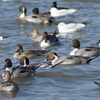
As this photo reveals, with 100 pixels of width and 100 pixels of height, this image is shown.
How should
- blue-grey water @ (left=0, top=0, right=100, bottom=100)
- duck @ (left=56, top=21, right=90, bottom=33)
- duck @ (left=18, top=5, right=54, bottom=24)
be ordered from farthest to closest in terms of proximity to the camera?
duck @ (left=18, top=5, right=54, bottom=24) < duck @ (left=56, top=21, right=90, bottom=33) < blue-grey water @ (left=0, top=0, right=100, bottom=100)

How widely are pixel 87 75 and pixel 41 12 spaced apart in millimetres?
10806

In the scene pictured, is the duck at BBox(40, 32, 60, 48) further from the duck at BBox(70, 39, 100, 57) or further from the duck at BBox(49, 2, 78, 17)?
the duck at BBox(49, 2, 78, 17)

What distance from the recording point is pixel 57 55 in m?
14.9

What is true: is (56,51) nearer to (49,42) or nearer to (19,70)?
(49,42)

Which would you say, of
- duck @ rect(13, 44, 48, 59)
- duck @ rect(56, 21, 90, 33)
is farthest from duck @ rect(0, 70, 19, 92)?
duck @ rect(56, 21, 90, 33)

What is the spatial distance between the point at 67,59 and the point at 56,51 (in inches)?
72.6

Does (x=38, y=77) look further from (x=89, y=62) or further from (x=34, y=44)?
(x=34, y=44)

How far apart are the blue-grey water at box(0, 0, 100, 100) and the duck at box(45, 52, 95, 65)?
0.20 meters

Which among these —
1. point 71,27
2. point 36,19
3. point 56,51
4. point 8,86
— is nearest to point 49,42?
point 56,51

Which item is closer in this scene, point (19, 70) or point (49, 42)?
point (19, 70)

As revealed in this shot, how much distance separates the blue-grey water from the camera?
11.8 m

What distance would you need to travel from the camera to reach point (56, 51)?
53.9 ft

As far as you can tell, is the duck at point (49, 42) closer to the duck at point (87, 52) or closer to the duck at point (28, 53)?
the duck at point (28, 53)

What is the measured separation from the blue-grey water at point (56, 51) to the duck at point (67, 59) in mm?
200
